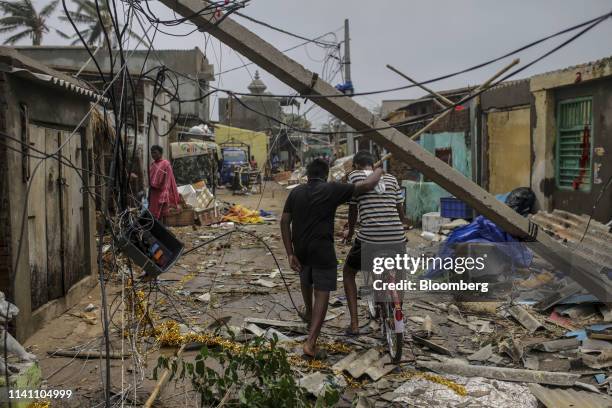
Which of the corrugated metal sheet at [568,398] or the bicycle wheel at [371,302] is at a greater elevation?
the bicycle wheel at [371,302]

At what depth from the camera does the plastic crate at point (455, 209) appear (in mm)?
12039

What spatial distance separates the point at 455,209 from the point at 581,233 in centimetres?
372

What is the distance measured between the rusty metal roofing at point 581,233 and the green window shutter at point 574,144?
31.1 inches

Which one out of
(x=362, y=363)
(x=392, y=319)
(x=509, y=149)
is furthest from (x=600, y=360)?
(x=509, y=149)

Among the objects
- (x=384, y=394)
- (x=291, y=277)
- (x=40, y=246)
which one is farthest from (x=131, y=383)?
(x=291, y=277)

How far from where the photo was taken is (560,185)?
11.1m

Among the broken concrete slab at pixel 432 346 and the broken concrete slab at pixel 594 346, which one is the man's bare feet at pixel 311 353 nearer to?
the broken concrete slab at pixel 432 346

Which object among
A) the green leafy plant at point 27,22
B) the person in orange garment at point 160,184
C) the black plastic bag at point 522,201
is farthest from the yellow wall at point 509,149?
the green leafy plant at point 27,22

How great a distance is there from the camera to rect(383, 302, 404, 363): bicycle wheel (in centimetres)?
525

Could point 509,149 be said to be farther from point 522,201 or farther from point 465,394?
point 465,394

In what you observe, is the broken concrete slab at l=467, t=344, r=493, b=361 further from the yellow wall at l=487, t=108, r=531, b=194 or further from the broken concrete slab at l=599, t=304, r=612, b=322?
the yellow wall at l=487, t=108, r=531, b=194

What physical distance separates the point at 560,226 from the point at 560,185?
6.60 ft

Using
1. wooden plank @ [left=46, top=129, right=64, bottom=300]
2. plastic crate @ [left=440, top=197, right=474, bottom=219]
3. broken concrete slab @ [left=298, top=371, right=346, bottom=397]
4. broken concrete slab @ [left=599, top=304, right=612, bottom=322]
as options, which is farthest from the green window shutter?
wooden plank @ [left=46, top=129, right=64, bottom=300]

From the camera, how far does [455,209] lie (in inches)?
480
